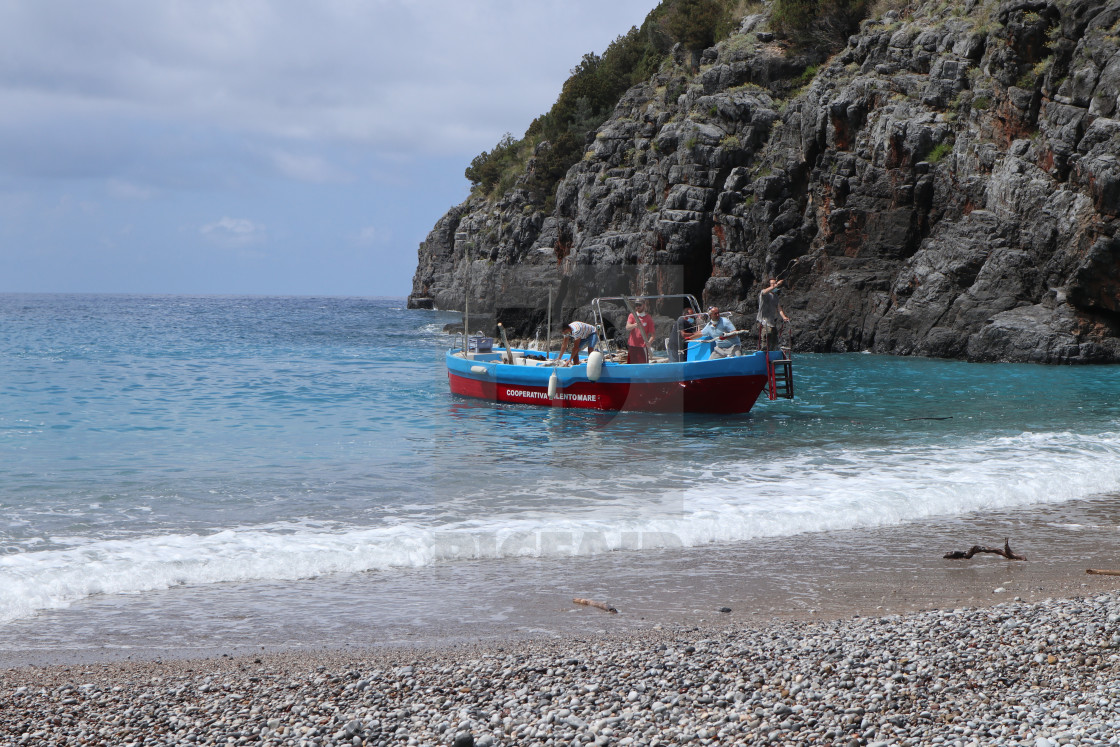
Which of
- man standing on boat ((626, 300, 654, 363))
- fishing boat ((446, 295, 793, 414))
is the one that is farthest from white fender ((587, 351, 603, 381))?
man standing on boat ((626, 300, 654, 363))

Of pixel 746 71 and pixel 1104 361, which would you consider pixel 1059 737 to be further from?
pixel 746 71

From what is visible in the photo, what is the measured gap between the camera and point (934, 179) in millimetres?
34031

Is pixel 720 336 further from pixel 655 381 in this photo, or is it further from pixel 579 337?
pixel 579 337

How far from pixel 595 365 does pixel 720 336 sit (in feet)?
8.84

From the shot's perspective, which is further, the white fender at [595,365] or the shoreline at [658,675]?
the white fender at [595,365]

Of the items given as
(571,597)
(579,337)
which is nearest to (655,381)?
(579,337)

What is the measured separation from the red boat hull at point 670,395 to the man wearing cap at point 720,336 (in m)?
0.65

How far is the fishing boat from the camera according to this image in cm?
1798

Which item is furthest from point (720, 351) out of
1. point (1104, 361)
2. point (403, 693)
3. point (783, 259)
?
point (783, 259)

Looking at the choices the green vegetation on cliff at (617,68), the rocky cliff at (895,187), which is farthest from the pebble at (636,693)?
the green vegetation on cliff at (617,68)

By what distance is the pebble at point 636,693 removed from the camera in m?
4.05

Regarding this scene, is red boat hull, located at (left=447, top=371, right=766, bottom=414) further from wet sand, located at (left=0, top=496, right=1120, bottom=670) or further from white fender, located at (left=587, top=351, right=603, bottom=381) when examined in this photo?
wet sand, located at (left=0, top=496, right=1120, bottom=670)

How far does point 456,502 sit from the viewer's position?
10617 mm

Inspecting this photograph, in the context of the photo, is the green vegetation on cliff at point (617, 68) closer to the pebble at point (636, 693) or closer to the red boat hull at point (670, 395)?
the red boat hull at point (670, 395)
